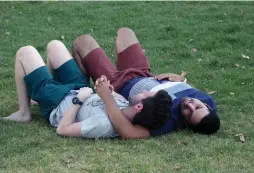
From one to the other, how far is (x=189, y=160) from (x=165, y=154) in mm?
201

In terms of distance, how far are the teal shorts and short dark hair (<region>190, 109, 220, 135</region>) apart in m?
1.14

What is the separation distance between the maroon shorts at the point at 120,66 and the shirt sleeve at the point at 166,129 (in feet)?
2.22

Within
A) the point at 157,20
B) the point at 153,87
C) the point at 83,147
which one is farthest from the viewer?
the point at 157,20

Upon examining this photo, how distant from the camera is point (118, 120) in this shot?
4.33m

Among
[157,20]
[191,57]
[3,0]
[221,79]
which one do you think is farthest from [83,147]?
[3,0]

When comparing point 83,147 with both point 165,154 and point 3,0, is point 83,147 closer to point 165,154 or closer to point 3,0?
point 165,154

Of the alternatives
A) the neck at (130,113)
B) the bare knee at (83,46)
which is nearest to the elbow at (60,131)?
the neck at (130,113)

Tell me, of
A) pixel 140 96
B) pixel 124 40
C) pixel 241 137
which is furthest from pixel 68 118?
pixel 241 137

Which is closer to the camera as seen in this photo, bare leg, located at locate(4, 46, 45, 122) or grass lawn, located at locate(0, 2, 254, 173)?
grass lawn, located at locate(0, 2, 254, 173)

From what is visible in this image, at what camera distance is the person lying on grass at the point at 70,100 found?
4.29 m

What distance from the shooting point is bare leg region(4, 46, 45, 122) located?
4898 mm

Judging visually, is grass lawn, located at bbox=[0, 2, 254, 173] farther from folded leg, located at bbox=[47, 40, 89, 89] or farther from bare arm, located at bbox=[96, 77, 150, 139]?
folded leg, located at bbox=[47, 40, 89, 89]

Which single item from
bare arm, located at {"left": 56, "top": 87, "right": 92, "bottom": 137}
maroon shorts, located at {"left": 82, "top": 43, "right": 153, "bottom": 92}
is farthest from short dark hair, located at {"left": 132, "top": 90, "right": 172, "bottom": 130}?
maroon shorts, located at {"left": 82, "top": 43, "right": 153, "bottom": 92}

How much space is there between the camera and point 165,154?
418 centimetres
